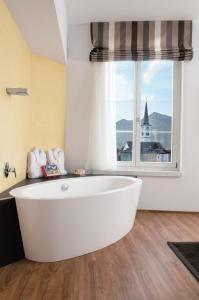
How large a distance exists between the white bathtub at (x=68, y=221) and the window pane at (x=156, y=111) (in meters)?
1.34

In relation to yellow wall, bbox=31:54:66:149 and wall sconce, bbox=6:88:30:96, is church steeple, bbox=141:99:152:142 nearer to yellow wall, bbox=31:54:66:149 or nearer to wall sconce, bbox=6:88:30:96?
yellow wall, bbox=31:54:66:149

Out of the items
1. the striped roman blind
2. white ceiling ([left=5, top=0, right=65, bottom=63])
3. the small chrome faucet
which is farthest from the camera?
the striped roman blind

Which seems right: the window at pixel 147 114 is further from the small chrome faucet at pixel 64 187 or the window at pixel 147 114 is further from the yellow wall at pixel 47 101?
the small chrome faucet at pixel 64 187

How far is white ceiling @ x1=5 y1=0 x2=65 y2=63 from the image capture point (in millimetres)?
2312

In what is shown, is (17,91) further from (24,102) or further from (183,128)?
(183,128)

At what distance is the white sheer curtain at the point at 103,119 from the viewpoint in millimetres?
3598

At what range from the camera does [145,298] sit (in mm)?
1646

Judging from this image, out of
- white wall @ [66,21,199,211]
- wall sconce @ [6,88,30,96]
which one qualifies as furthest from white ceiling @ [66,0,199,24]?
wall sconce @ [6,88,30,96]

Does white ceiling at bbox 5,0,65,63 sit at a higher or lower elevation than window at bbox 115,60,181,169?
higher

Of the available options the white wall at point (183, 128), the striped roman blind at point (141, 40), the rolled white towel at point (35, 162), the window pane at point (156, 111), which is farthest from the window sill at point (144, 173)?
the striped roman blind at point (141, 40)

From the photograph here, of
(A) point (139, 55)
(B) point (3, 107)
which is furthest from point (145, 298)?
(A) point (139, 55)

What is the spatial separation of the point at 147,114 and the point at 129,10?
145 cm

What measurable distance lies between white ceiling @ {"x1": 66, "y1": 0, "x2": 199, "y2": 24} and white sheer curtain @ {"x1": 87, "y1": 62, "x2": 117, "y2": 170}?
0.65 m

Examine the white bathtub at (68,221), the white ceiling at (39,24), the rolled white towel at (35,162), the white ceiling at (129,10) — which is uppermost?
the white ceiling at (129,10)
